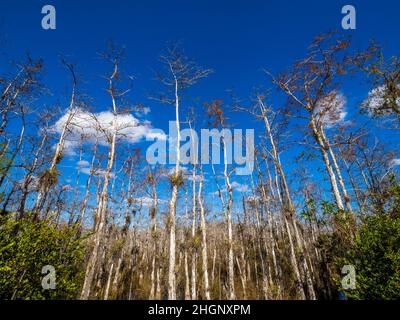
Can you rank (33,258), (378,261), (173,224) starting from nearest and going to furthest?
(378,261), (33,258), (173,224)

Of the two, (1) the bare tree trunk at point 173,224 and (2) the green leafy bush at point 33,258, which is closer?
(2) the green leafy bush at point 33,258

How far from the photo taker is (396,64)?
1041 cm

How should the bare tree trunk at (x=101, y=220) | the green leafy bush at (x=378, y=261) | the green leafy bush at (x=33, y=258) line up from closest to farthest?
the green leafy bush at (x=378, y=261) < the green leafy bush at (x=33, y=258) < the bare tree trunk at (x=101, y=220)

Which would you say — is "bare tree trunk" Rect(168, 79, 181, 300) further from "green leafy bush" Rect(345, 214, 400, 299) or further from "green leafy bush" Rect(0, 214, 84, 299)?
"green leafy bush" Rect(345, 214, 400, 299)

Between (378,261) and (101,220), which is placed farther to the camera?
(101,220)

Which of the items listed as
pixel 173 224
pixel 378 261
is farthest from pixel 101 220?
pixel 378 261

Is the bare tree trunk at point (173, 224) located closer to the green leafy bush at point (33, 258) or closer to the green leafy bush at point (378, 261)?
the green leafy bush at point (33, 258)

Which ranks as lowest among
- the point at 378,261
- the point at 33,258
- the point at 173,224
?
the point at 378,261

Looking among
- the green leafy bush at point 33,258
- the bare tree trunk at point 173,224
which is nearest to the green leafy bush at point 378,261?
the bare tree trunk at point 173,224

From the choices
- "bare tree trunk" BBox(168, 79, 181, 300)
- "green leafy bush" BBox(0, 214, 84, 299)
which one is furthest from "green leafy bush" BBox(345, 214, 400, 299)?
"green leafy bush" BBox(0, 214, 84, 299)

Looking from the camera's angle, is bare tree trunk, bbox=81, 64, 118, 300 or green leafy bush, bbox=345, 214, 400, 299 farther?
bare tree trunk, bbox=81, 64, 118, 300

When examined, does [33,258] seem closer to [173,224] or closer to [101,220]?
[101,220]

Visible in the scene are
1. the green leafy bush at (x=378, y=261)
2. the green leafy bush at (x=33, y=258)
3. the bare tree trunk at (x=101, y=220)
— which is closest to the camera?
the green leafy bush at (x=378, y=261)
